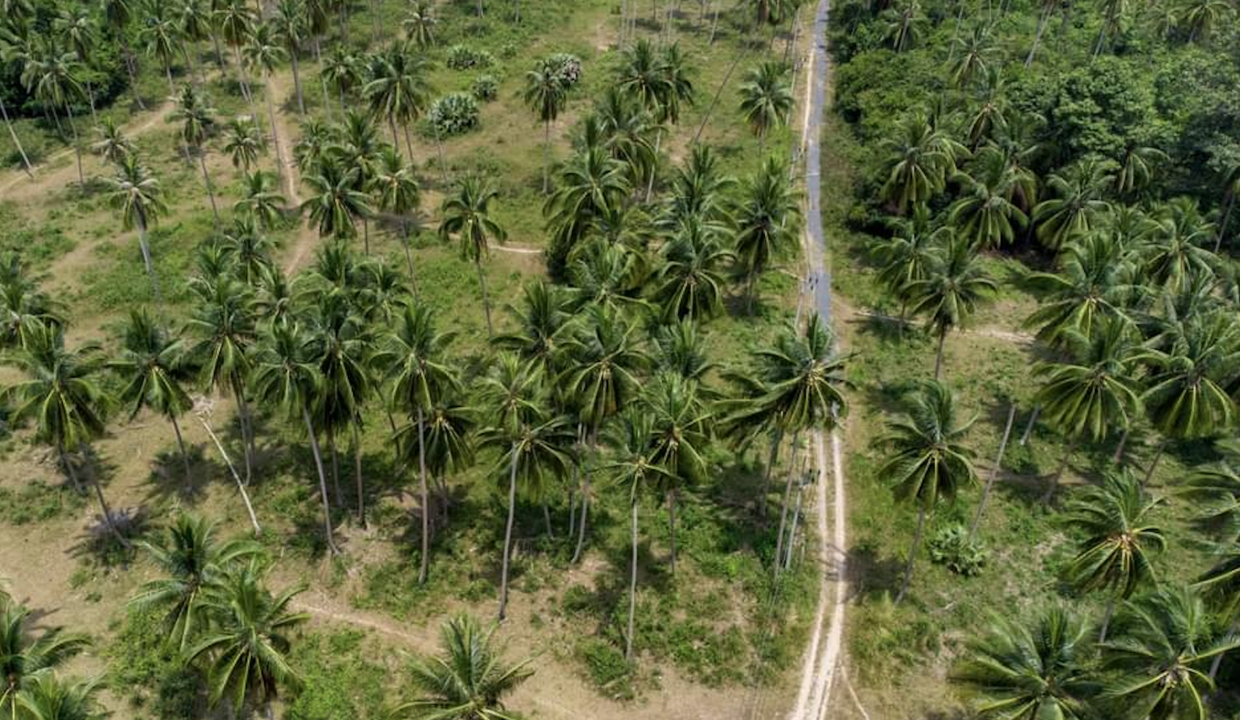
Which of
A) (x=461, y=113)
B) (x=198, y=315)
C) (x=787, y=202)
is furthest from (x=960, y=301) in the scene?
(x=461, y=113)

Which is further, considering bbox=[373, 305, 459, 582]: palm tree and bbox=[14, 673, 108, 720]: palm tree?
bbox=[373, 305, 459, 582]: palm tree

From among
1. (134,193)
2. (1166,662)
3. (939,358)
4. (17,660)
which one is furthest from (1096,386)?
(134,193)

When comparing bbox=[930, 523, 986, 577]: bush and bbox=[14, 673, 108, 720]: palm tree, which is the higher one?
bbox=[14, 673, 108, 720]: palm tree

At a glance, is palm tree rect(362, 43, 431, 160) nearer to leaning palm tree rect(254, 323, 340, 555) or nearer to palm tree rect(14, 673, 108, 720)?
leaning palm tree rect(254, 323, 340, 555)

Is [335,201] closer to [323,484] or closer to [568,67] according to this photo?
[323,484]

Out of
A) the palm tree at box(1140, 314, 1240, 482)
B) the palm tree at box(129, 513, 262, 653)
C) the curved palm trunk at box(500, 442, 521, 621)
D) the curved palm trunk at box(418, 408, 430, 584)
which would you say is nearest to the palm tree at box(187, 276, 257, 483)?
the curved palm trunk at box(418, 408, 430, 584)

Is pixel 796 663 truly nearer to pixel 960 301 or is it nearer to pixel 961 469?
pixel 961 469
